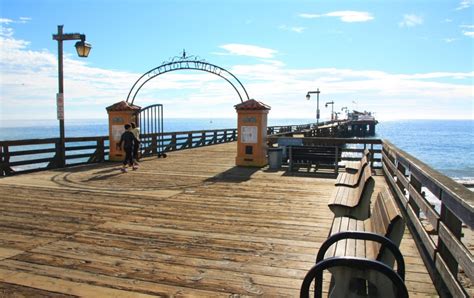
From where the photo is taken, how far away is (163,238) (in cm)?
457

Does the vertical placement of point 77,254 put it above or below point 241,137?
below

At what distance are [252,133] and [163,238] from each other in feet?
23.7

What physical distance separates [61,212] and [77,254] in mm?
2038

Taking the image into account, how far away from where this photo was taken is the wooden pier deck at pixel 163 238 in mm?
3350

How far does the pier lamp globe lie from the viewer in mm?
10391

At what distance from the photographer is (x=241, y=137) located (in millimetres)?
11633

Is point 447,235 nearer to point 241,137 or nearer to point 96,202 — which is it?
point 96,202

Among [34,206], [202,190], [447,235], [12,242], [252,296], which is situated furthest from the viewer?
[202,190]

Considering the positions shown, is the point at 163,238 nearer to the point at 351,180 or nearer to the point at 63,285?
the point at 63,285

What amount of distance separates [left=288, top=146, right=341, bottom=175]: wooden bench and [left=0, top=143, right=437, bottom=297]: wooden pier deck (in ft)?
5.55

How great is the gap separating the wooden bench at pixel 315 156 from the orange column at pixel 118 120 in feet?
17.9

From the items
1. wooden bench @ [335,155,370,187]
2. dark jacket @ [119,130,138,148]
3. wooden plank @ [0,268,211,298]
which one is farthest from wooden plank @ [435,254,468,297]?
dark jacket @ [119,130,138,148]

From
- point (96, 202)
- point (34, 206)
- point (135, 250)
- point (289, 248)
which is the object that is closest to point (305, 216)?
point (289, 248)

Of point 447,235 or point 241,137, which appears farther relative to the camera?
point 241,137
